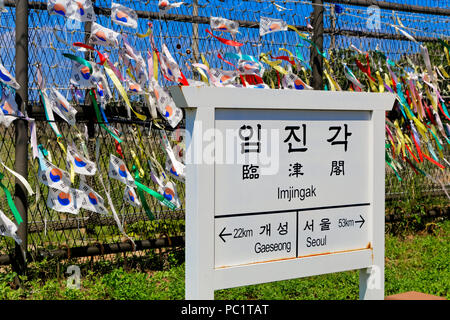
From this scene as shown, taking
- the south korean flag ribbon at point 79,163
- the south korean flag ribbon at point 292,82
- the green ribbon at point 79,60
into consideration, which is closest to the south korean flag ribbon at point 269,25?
the south korean flag ribbon at point 292,82

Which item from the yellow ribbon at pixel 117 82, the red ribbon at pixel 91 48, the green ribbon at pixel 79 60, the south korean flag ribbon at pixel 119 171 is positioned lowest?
the south korean flag ribbon at pixel 119 171

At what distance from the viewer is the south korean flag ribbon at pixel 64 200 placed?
4.34 metres

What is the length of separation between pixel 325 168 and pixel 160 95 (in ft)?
6.35

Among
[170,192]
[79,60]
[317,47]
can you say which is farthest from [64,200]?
[317,47]

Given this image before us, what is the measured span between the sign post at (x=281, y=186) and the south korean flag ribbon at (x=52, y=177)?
5.82ft

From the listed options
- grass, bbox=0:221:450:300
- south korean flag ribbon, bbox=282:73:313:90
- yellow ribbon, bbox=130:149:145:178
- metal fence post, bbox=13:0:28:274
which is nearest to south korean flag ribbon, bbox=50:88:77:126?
metal fence post, bbox=13:0:28:274

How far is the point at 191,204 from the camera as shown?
2.77 meters

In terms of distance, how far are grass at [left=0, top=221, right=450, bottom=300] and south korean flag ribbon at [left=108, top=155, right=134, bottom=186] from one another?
69 centimetres

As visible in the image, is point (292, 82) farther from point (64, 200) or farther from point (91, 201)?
point (64, 200)

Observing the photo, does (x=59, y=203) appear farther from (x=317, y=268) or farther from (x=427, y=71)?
(x=427, y=71)

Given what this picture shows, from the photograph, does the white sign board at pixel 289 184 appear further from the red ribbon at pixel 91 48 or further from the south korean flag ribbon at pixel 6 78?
the south korean flag ribbon at pixel 6 78

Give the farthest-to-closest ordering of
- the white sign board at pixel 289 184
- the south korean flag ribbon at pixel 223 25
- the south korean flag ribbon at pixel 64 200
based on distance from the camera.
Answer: the south korean flag ribbon at pixel 223 25 < the south korean flag ribbon at pixel 64 200 < the white sign board at pixel 289 184

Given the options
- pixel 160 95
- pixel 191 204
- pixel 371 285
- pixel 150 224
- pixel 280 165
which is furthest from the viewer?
pixel 150 224

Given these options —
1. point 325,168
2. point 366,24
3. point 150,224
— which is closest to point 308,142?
point 325,168
